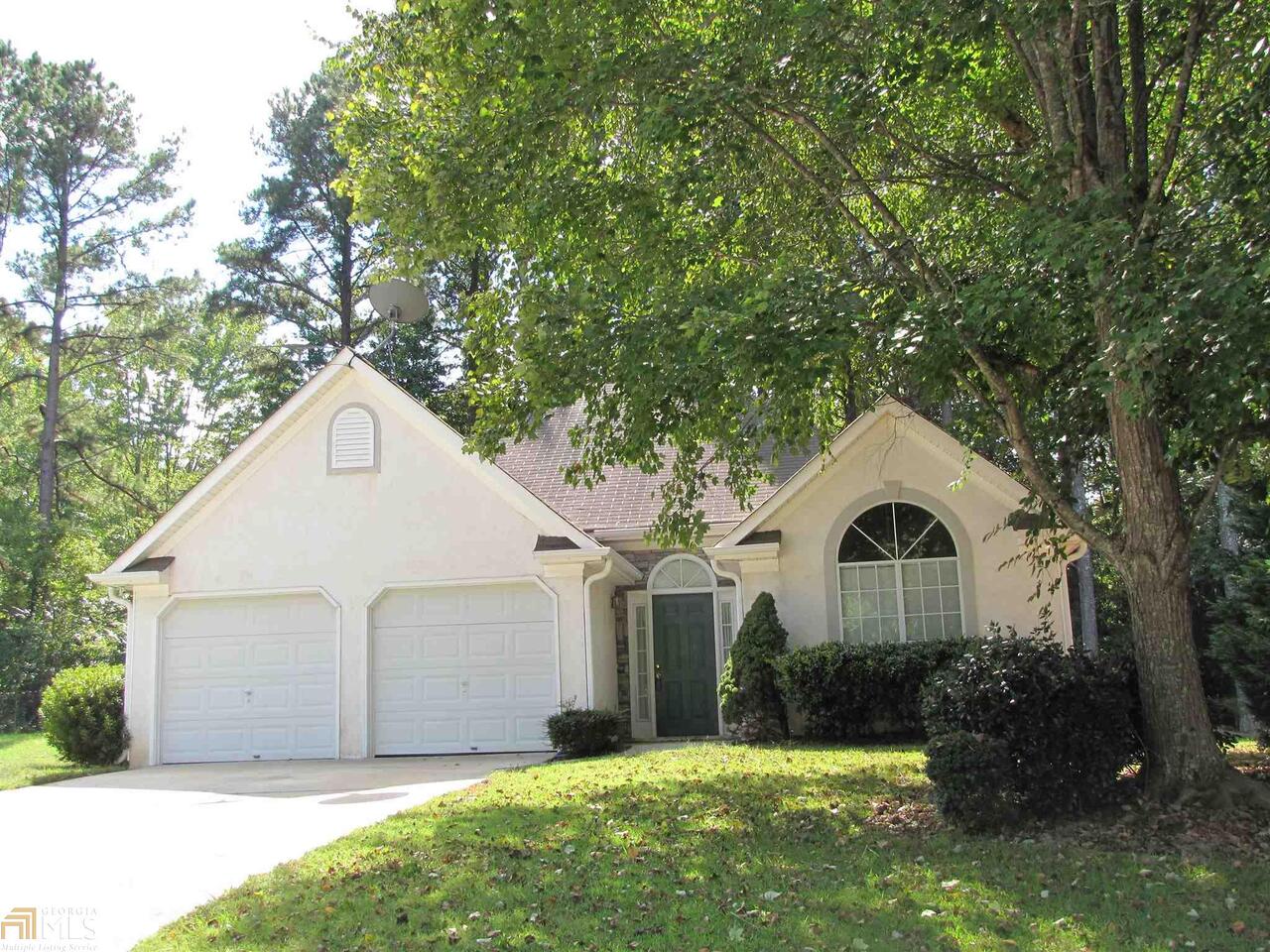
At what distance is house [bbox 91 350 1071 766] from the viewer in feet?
47.1

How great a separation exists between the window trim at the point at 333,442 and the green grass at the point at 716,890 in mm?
7321

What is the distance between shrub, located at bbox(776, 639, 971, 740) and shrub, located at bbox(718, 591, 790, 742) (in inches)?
8.6

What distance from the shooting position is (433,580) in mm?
14883

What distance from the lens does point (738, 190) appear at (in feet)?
39.0

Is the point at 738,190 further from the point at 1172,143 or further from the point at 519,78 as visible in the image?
the point at 1172,143

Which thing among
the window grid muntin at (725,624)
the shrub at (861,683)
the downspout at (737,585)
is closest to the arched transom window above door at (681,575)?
the window grid muntin at (725,624)

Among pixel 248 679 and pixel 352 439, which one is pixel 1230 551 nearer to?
pixel 352 439

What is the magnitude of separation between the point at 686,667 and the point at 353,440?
6.08 m

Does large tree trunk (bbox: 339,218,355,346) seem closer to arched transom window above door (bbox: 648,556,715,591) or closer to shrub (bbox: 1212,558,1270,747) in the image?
arched transom window above door (bbox: 648,556,715,591)

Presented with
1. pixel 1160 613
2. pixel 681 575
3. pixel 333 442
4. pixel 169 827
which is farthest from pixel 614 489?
pixel 1160 613

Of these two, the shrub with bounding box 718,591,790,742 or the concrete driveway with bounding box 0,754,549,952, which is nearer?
the concrete driveway with bounding box 0,754,549,952

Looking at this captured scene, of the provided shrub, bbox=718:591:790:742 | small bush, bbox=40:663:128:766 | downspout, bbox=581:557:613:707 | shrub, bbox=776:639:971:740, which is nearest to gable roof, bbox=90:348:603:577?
downspout, bbox=581:557:613:707

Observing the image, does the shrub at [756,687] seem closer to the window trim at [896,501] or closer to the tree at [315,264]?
the window trim at [896,501]

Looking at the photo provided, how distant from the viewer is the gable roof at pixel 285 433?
15.0 meters
